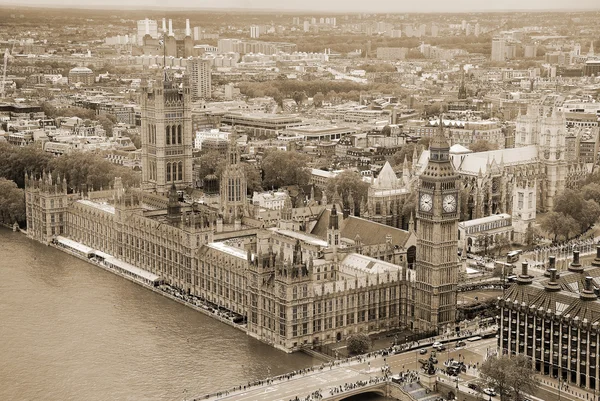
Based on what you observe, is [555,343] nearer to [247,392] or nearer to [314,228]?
[247,392]

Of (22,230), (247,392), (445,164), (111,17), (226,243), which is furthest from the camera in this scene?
(111,17)

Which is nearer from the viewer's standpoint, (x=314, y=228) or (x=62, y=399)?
(x=62, y=399)

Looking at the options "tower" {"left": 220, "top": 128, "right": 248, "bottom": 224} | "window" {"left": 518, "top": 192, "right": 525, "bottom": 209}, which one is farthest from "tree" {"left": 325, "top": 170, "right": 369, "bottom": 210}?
"tower" {"left": 220, "top": 128, "right": 248, "bottom": 224}

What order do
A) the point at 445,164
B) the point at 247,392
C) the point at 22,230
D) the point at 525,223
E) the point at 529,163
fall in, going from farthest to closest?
1. the point at 529,163
2. the point at 22,230
3. the point at 525,223
4. the point at 445,164
5. the point at 247,392

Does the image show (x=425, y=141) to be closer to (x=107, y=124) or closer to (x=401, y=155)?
(x=401, y=155)

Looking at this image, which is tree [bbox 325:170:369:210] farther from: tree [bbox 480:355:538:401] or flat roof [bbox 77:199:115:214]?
tree [bbox 480:355:538:401]

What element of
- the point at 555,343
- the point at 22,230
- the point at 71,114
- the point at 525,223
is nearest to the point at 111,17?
the point at 71,114

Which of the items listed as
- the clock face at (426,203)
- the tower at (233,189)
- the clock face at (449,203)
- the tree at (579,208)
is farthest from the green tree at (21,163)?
the clock face at (449,203)
